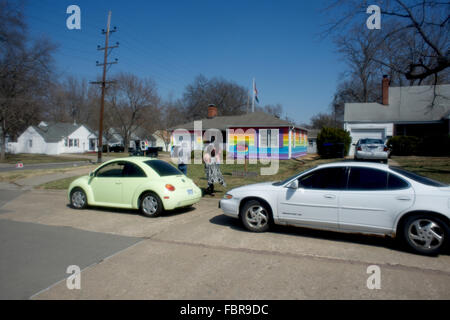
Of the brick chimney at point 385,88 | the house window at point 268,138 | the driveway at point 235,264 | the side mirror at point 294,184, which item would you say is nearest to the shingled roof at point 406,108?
the brick chimney at point 385,88

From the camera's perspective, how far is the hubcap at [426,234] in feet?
15.6

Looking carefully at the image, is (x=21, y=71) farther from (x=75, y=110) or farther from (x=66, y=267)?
(x=75, y=110)

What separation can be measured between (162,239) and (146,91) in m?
44.9

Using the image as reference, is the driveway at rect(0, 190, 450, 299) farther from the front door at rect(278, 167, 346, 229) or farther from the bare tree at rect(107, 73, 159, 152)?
the bare tree at rect(107, 73, 159, 152)

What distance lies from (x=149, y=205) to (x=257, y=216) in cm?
290

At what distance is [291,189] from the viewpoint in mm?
5949

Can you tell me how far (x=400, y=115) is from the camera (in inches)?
1041

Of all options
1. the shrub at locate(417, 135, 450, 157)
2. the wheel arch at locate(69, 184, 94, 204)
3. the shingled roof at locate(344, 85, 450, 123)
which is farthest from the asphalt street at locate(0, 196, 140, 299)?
the shingled roof at locate(344, 85, 450, 123)

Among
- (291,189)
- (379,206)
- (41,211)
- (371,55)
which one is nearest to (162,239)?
(291,189)

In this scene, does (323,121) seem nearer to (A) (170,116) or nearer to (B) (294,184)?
(A) (170,116)

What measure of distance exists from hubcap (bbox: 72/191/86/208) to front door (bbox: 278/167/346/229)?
5.63m

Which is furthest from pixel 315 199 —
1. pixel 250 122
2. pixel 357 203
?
pixel 250 122

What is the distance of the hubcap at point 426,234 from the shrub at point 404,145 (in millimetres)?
20086

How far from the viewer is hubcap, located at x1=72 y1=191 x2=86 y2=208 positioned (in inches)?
332
